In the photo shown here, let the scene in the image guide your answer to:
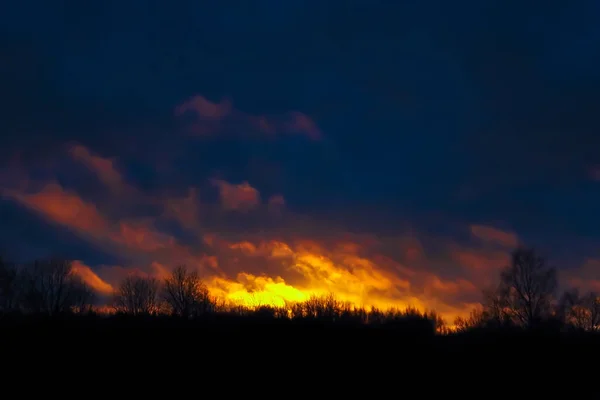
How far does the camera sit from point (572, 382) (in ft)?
80.0

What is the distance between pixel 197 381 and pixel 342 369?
6.19m

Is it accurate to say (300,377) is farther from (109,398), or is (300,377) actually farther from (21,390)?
(21,390)

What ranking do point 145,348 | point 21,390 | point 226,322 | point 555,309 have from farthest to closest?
1. point 555,309
2. point 226,322
3. point 145,348
4. point 21,390

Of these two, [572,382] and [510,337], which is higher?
[510,337]

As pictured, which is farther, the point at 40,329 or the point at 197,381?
the point at 40,329

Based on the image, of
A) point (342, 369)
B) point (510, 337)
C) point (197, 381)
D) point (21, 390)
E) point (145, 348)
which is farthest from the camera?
point (510, 337)

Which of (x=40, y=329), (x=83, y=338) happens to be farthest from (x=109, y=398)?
(x=40, y=329)

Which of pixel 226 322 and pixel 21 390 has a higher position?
pixel 226 322

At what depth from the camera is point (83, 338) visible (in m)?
19.2

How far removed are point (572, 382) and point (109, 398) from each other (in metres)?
21.9

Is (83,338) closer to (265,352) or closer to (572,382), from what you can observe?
(265,352)

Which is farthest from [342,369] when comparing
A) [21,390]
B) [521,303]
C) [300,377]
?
[521,303]

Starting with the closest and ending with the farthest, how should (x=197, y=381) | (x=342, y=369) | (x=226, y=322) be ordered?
1. (x=197, y=381)
2. (x=342, y=369)
3. (x=226, y=322)

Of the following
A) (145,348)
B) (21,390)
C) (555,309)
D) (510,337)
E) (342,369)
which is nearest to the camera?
(21,390)
